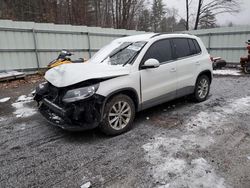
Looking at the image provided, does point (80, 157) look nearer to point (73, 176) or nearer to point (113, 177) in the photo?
point (73, 176)

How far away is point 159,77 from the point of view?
13.1 feet

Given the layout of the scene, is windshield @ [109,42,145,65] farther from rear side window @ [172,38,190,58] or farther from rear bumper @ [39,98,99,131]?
rear bumper @ [39,98,99,131]

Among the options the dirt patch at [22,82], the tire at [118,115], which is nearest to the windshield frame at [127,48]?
the tire at [118,115]

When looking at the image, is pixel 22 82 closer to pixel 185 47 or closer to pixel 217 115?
pixel 185 47

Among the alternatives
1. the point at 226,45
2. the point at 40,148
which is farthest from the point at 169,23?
the point at 40,148

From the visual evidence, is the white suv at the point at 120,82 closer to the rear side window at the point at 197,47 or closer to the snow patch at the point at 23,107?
the rear side window at the point at 197,47

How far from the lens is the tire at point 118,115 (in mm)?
3311

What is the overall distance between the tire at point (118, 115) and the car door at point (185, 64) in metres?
1.48

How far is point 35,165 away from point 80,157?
603 mm

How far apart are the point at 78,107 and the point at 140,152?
1.16m

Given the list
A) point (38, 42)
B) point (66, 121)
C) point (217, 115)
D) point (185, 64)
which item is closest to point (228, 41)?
point (185, 64)

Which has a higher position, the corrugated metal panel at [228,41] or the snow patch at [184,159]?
the corrugated metal panel at [228,41]

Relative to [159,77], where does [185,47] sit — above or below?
above

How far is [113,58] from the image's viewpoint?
408 centimetres
